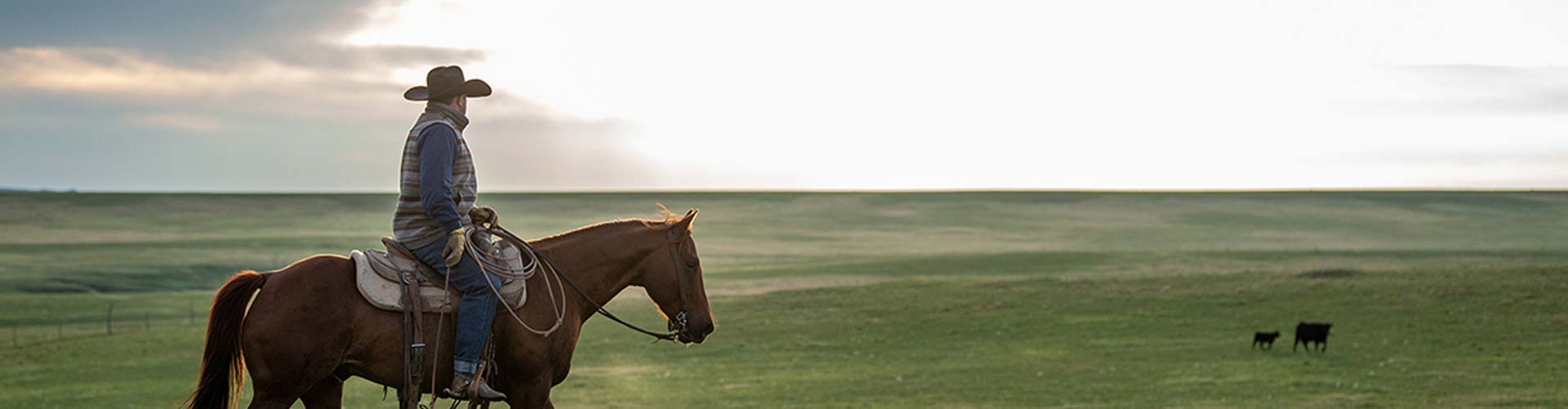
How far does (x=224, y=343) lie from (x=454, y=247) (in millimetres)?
1387

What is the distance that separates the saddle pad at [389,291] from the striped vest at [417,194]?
0.60 ft

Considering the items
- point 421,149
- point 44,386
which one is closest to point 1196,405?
point 421,149

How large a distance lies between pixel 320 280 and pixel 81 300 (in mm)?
56366

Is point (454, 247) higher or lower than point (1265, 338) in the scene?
higher

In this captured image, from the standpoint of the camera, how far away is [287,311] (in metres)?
6.86

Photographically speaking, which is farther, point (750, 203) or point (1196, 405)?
point (750, 203)

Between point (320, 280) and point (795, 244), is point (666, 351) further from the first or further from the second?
point (795, 244)

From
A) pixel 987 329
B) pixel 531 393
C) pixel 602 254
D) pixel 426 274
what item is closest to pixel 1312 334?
pixel 987 329

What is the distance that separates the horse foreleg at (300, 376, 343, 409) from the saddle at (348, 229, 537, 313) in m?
0.71

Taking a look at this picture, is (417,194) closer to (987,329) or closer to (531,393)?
(531,393)

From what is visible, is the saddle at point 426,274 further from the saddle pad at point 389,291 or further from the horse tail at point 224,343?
the horse tail at point 224,343

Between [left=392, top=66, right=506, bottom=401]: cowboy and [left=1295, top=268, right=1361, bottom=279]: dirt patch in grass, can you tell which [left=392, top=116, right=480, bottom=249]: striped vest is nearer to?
[left=392, top=66, right=506, bottom=401]: cowboy

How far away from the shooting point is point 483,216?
738cm

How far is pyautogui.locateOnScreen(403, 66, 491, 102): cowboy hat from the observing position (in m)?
7.25
